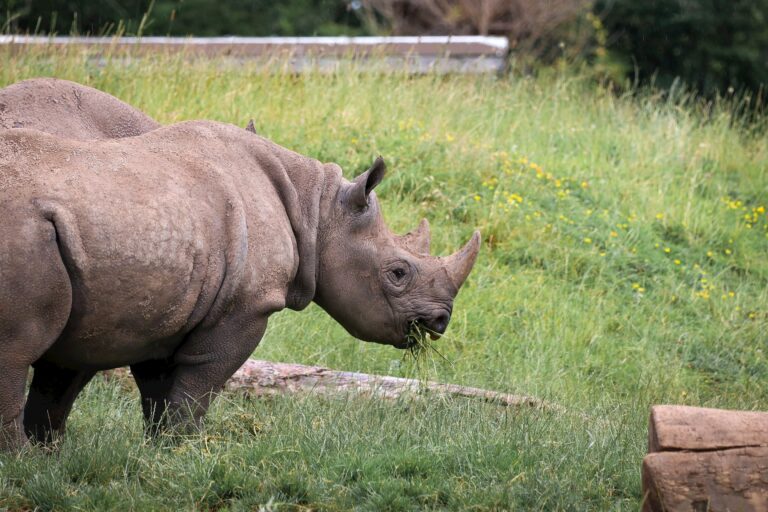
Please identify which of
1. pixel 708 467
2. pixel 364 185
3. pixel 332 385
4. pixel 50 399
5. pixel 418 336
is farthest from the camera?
pixel 332 385

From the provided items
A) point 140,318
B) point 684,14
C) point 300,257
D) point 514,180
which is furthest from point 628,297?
point 684,14

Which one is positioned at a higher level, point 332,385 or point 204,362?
point 204,362

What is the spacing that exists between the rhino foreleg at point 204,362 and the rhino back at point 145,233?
8 cm

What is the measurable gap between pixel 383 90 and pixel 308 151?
1.98 metres

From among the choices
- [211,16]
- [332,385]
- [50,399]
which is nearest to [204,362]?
[50,399]

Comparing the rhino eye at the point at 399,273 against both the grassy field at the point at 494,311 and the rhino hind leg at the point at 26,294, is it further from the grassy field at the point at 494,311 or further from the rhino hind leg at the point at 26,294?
the rhino hind leg at the point at 26,294

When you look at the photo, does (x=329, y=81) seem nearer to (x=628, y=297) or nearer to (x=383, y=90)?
(x=383, y=90)

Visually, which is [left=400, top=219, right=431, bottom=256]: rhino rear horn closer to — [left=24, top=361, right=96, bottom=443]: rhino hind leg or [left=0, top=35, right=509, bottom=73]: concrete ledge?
[left=24, top=361, right=96, bottom=443]: rhino hind leg

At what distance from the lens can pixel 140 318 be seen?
4969mm

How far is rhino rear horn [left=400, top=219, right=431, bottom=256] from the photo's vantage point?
6207 millimetres

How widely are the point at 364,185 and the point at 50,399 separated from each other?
186cm

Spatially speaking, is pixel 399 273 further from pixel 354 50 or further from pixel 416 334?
pixel 354 50

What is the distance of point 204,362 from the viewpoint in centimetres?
537

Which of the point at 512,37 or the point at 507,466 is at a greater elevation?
the point at 507,466
